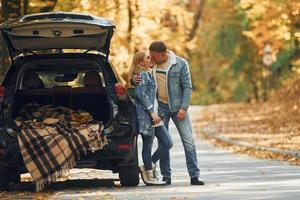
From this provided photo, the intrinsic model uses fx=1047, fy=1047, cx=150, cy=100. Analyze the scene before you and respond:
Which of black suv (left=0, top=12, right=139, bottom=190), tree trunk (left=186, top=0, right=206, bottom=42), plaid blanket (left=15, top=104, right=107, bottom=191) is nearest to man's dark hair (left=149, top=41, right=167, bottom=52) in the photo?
black suv (left=0, top=12, right=139, bottom=190)

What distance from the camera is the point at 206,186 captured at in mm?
13609

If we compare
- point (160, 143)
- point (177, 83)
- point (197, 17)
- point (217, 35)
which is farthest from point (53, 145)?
point (197, 17)

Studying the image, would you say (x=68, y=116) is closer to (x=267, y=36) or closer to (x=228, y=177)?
(x=228, y=177)

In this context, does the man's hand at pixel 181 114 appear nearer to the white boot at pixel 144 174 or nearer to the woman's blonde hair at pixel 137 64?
the woman's blonde hair at pixel 137 64

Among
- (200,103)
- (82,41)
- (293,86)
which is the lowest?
(200,103)

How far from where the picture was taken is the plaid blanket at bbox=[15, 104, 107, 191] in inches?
520

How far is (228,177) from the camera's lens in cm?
1531

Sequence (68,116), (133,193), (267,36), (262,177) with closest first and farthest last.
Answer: (133,193), (68,116), (262,177), (267,36)

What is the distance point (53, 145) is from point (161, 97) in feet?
5.33

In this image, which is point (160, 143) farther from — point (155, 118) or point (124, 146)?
point (124, 146)

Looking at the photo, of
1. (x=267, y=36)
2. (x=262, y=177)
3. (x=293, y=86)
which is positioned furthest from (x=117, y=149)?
(x=267, y=36)

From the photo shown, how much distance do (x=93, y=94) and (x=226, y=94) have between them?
57.2 metres

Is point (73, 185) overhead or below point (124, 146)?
below

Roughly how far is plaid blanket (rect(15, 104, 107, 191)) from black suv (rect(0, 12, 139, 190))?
117mm
